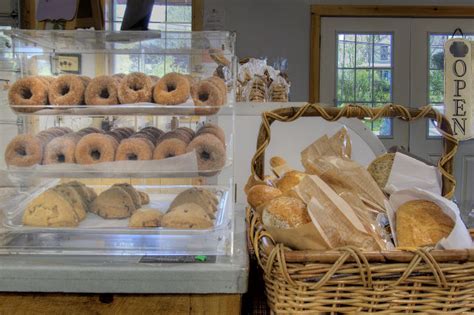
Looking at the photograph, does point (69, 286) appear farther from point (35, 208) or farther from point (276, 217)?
point (276, 217)

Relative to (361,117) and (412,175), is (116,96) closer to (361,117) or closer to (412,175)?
(361,117)

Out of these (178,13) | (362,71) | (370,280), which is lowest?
(370,280)

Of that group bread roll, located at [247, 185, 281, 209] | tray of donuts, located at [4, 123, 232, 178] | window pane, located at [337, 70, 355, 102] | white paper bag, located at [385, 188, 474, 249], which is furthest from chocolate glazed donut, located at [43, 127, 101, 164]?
window pane, located at [337, 70, 355, 102]

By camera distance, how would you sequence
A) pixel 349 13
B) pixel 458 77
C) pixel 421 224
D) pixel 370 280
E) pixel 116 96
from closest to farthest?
pixel 370 280, pixel 421 224, pixel 116 96, pixel 458 77, pixel 349 13

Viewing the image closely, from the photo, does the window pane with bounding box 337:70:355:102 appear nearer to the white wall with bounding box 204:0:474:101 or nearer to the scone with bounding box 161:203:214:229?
the white wall with bounding box 204:0:474:101

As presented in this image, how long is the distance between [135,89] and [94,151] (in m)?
0.14

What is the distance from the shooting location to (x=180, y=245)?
3.04ft

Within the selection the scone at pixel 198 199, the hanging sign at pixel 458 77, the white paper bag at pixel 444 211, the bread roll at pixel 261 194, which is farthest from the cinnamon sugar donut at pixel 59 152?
the hanging sign at pixel 458 77

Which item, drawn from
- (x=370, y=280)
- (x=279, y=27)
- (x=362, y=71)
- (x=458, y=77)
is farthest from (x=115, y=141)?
(x=362, y=71)

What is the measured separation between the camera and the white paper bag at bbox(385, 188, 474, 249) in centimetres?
79

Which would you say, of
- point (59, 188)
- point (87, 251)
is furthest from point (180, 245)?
point (59, 188)

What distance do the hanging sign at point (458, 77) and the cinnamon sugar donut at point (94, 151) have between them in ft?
11.0

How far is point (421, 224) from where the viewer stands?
34.8 inches

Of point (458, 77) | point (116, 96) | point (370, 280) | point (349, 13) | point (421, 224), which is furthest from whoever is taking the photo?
point (349, 13)
